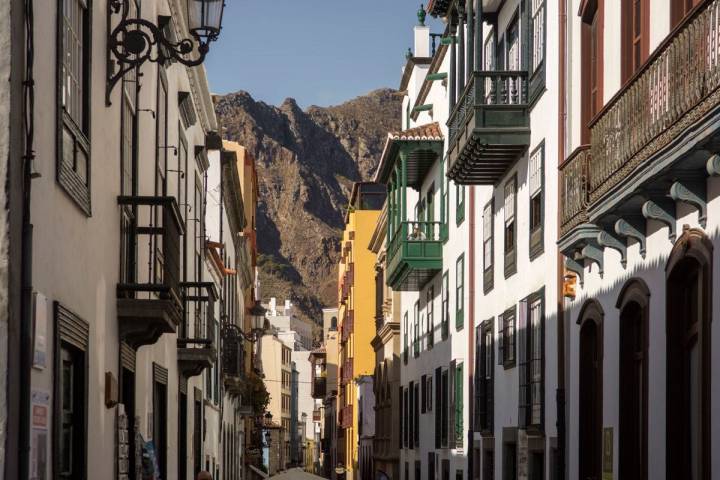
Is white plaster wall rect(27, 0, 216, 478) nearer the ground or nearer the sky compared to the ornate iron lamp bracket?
nearer the ground

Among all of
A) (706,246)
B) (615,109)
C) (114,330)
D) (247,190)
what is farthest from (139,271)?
(247,190)

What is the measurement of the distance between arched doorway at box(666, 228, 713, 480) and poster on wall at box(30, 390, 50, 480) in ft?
17.6

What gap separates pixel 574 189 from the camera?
53.9 ft

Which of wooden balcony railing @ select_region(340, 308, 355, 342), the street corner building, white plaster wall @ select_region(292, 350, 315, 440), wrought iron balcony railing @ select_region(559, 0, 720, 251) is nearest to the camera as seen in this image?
the street corner building

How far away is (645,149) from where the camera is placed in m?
12.7

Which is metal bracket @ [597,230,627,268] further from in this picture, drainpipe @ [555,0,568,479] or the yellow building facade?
the yellow building facade

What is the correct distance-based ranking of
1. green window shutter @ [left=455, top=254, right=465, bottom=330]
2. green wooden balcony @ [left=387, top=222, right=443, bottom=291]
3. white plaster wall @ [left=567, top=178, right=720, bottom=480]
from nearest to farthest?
white plaster wall @ [left=567, top=178, right=720, bottom=480]
green window shutter @ [left=455, top=254, right=465, bottom=330]
green wooden balcony @ [left=387, top=222, right=443, bottom=291]

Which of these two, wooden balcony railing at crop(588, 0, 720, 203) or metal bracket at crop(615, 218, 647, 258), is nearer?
wooden balcony railing at crop(588, 0, 720, 203)

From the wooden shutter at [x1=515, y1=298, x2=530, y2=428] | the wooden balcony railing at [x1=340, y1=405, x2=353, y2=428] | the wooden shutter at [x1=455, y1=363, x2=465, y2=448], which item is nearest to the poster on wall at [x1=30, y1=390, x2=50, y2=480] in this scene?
the wooden shutter at [x1=515, y1=298, x2=530, y2=428]

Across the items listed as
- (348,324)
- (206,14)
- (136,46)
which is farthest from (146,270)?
(348,324)

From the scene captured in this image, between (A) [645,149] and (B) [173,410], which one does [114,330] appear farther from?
(B) [173,410]

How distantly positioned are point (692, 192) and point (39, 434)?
5559 mm

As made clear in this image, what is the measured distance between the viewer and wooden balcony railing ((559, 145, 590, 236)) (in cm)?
1590

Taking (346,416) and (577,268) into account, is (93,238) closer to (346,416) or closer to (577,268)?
(577,268)
